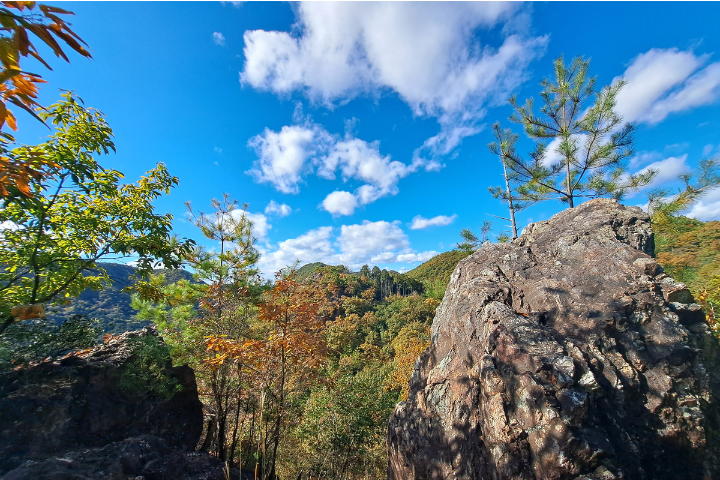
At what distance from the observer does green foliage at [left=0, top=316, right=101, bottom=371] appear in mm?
3254

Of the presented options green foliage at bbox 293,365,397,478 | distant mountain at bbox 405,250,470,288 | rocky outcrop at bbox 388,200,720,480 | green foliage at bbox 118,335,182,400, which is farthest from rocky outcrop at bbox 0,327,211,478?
distant mountain at bbox 405,250,470,288

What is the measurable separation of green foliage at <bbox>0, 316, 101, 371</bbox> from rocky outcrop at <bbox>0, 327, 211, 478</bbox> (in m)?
0.31

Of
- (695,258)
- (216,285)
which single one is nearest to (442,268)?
(695,258)

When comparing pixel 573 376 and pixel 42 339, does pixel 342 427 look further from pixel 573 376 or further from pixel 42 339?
pixel 42 339

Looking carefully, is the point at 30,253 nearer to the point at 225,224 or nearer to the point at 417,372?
the point at 225,224

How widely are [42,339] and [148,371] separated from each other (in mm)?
1586

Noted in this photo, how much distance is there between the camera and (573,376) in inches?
121

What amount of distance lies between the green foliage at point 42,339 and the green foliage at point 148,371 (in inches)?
27.8

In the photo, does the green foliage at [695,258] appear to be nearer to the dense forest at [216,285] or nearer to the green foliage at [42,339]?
the dense forest at [216,285]

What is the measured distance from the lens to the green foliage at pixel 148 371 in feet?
14.9

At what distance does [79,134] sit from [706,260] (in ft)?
62.5

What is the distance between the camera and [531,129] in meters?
7.65

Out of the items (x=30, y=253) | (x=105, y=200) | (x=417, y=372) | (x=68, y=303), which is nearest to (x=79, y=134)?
(x=105, y=200)

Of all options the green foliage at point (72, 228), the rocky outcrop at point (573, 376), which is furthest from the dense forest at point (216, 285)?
the rocky outcrop at point (573, 376)
